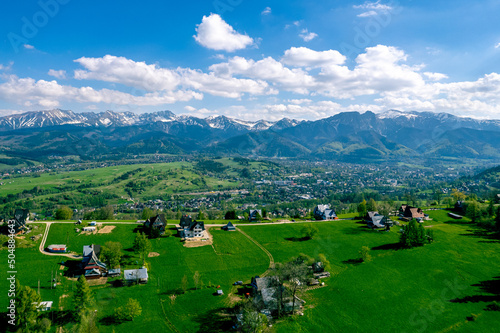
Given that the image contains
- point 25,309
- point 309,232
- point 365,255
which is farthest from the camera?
point 309,232

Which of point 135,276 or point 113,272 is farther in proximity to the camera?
point 113,272

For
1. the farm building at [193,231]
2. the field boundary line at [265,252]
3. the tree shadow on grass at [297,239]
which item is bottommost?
the field boundary line at [265,252]

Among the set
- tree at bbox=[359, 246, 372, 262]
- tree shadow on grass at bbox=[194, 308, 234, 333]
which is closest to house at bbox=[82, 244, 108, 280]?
tree shadow on grass at bbox=[194, 308, 234, 333]

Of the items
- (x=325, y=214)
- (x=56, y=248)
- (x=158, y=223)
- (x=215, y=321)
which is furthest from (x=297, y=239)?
(x=56, y=248)

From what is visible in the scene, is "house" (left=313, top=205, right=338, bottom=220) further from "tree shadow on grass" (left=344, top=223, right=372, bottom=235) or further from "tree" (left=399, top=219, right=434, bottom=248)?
"tree" (left=399, top=219, right=434, bottom=248)

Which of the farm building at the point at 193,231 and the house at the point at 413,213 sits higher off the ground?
the house at the point at 413,213

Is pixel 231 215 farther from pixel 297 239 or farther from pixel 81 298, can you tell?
pixel 81 298

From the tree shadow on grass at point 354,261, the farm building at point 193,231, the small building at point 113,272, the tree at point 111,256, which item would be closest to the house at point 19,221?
the tree at point 111,256

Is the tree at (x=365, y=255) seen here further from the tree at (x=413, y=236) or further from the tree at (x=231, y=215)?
the tree at (x=231, y=215)
